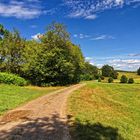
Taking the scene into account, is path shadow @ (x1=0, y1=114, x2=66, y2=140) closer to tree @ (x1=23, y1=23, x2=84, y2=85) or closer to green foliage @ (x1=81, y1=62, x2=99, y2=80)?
tree @ (x1=23, y1=23, x2=84, y2=85)

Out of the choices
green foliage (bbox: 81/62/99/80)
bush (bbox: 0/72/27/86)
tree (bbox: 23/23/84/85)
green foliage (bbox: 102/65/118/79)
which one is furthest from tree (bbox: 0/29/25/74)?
green foliage (bbox: 102/65/118/79)

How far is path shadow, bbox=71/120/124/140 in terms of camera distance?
47.9 feet

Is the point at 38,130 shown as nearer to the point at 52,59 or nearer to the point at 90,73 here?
the point at 52,59

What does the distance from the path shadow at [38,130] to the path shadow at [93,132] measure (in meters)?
0.72

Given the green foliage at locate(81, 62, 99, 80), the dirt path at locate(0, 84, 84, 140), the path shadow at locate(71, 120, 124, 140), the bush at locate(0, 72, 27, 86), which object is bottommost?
the path shadow at locate(71, 120, 124, 140)

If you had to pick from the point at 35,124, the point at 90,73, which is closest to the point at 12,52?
the point at 90,73

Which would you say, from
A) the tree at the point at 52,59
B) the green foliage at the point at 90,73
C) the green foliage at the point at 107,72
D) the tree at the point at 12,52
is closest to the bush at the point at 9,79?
the tree at the point at 52,59

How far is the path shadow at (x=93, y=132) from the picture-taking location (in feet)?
47.9

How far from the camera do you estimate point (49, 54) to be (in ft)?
157

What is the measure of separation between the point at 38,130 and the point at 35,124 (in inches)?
50.2

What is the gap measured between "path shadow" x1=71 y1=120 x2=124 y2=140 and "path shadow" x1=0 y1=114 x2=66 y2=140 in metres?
0.72

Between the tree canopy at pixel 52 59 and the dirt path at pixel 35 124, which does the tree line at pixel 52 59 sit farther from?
the dirt path at pixel 35 124

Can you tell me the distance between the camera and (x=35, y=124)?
16.1m

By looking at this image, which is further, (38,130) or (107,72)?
(107,72)
